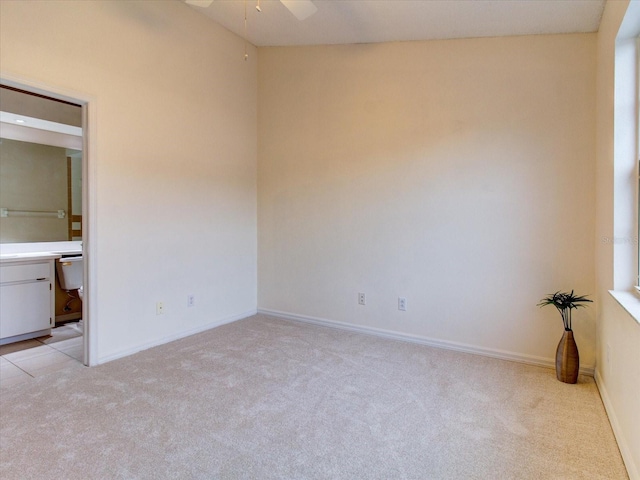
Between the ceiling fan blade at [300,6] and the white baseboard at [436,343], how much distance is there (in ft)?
8.93

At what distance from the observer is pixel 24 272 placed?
11.3ft

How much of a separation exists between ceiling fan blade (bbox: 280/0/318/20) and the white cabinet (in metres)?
3.27

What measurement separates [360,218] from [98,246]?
226 centimetres

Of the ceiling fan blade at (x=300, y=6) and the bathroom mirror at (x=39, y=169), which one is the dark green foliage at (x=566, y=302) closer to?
the ceiling fan blade at (x=300, y=6)

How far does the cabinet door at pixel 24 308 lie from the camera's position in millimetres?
3316

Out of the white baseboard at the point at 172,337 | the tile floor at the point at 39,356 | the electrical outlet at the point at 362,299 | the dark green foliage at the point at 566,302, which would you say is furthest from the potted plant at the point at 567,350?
the tile floor at the point at 39,356

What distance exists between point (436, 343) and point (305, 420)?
1.67 metres

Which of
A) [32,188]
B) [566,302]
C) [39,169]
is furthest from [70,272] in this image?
[566,302]

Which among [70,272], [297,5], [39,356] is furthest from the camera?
[70,272]

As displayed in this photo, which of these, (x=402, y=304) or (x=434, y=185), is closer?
(x=434, y=185)

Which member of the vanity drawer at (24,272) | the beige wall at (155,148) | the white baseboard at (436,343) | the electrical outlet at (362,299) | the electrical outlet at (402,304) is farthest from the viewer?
the electrical outlet at (362,299)

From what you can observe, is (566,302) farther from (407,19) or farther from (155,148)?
(155,148)

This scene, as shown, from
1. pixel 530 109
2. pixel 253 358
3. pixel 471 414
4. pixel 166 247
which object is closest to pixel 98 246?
pixel 166 247

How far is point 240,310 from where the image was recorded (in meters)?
4.11
